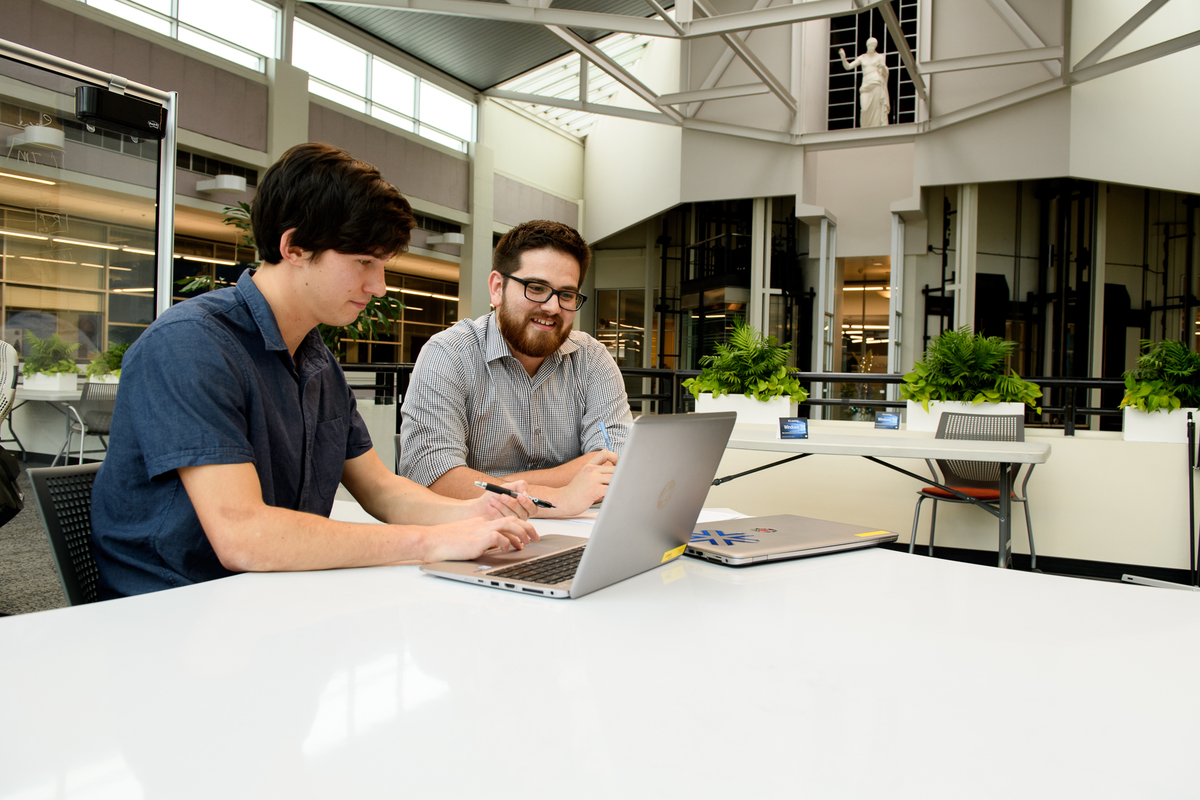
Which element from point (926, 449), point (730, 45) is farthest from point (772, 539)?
point (730, 45)

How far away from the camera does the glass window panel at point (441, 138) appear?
40.5 feet

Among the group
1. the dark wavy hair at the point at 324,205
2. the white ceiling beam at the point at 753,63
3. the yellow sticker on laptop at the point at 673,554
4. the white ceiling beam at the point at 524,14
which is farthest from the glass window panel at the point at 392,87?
the yellow sticker on laptop at the point at 673,554

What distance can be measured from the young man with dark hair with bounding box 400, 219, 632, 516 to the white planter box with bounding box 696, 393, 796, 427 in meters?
2.56

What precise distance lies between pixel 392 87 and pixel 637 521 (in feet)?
40.4

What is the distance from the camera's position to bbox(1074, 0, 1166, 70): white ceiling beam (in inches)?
226

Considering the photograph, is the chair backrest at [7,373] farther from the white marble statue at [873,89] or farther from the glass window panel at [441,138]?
the glass window panel at [441,138]

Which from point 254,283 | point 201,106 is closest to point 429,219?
point 201,106

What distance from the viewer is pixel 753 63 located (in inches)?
328

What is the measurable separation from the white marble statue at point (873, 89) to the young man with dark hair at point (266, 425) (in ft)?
31.4

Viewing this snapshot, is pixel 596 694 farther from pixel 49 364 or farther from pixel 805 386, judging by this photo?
pixel 805 386

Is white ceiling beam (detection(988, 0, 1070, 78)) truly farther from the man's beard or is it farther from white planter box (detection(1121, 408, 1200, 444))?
the man's beard

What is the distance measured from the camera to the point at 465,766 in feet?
1.87

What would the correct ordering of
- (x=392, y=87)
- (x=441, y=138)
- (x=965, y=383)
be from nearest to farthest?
(x=965, y=383) < (x=392, y=87) < (x=441, y=138)

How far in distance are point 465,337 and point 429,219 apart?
1098cm
